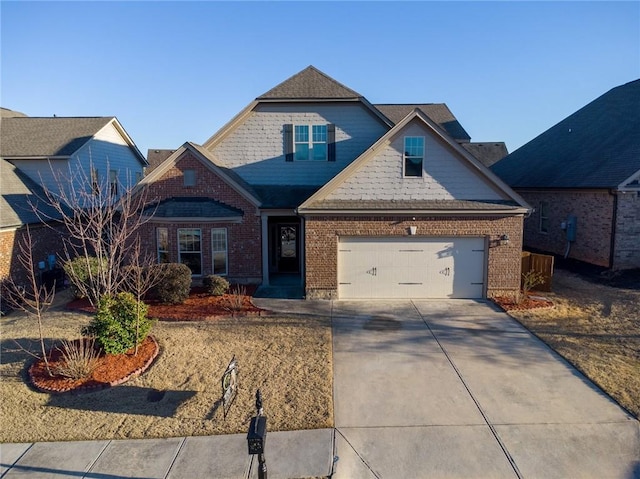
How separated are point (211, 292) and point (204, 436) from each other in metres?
7.96

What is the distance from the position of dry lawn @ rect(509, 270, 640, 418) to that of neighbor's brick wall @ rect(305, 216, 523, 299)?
63.1 inches

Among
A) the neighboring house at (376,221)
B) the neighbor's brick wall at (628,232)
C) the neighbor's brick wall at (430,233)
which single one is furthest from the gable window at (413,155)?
the neighbor's brick wall at (628,232)

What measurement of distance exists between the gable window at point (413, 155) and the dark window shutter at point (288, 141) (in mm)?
5441

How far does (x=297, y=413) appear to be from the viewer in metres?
6.92

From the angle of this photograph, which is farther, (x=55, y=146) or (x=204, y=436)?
(x=55, y=146)

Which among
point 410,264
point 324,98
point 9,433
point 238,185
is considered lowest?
point 9,433

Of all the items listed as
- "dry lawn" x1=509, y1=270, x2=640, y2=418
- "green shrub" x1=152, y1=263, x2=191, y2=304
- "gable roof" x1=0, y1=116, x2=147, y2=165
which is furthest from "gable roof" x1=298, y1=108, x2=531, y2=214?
"gable roof" x1=0, y1=116, x2=147, y2=165

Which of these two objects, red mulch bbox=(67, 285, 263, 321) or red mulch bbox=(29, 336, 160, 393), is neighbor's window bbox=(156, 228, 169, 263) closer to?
red mulch bbox=(67, 285, 263, 321)

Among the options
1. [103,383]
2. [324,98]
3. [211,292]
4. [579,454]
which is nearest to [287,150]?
[324,98]

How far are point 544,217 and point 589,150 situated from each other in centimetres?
385

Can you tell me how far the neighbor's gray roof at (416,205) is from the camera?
1339 centimetres

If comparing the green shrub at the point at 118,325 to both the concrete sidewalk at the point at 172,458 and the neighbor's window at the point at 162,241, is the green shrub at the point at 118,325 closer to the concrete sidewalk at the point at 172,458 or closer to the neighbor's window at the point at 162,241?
the concrete sidewalk at the point at 172,458

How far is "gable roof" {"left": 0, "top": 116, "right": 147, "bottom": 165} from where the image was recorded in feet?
65.3

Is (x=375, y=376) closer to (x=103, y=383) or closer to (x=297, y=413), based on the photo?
(x=297, y=413)
